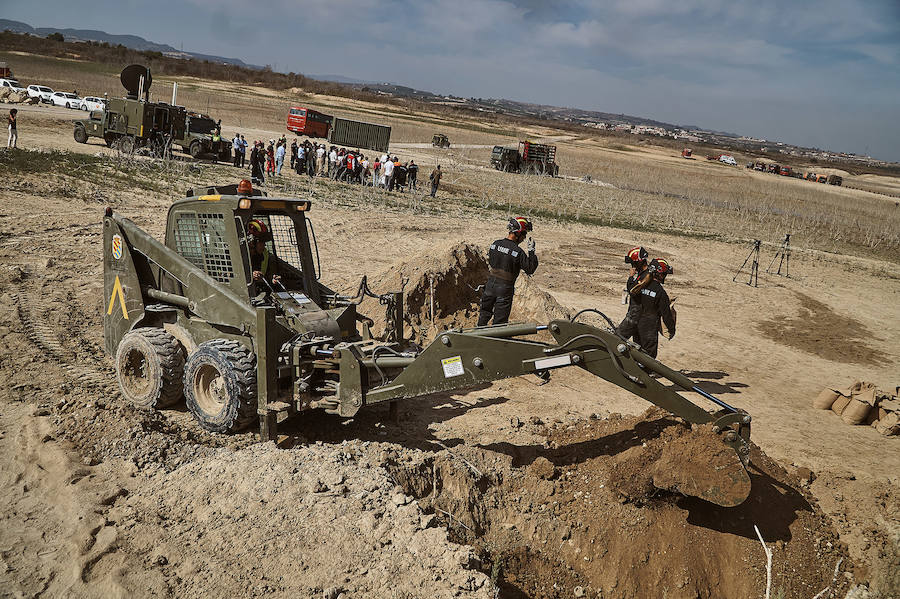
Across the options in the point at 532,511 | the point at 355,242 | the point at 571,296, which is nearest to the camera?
the point at 532,511

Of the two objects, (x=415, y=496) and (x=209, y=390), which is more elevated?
(x=209, y=390)

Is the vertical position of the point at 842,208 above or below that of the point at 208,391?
above

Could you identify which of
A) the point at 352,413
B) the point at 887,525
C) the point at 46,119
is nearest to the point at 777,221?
the point at 887,525

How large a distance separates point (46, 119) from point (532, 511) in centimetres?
3483

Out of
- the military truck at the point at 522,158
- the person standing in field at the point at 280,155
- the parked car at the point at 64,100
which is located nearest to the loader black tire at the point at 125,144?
the person standing in field at the point at 280,155

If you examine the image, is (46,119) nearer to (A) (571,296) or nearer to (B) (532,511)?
(A) (571,296)

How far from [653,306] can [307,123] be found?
130 ft

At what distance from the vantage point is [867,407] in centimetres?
898

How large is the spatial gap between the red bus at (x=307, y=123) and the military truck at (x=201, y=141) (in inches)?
598

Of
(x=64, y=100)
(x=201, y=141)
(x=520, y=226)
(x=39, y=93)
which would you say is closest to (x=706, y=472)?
(x=520, y=226)

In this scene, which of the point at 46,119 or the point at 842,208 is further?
the point at 842,208

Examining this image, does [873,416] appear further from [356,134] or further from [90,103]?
[90,103]

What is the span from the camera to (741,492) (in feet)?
16.6

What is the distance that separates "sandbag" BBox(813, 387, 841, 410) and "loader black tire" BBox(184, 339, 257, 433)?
8287 mm
